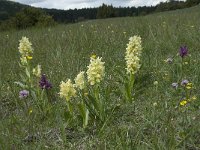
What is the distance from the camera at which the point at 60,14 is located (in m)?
87.5

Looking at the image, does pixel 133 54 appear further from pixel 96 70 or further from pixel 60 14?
pixel 60 14

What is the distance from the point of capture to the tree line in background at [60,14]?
2755cm

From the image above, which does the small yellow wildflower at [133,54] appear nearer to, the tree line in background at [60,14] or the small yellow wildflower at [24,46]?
the small yellow wildflower at [24,46]

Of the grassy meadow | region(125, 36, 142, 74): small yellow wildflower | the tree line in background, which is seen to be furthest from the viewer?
the tree line in background

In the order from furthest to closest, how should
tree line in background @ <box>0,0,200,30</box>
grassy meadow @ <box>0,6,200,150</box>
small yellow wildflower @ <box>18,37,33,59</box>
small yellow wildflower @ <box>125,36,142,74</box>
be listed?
tree line in background @ <box>0,0,200,30</box>, small yellow wildflower @ <box>18,37,33,59</box>, small yellow wildflower @ <box>125,36,142,74</box>, grassy meadow @ <box>0,6,200,150</box>

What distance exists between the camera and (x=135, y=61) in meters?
3.82

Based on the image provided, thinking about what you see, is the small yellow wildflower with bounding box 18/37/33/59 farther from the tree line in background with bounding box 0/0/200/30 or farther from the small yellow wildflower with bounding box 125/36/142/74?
the tree line in background with bounding box 0/0/200/30

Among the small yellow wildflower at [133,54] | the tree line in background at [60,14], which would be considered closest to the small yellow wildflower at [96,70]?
the small yellow wildflower at [133,54]

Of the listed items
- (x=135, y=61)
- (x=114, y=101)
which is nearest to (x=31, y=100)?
(x=114, y=101)

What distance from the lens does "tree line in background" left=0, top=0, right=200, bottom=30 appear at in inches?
1085

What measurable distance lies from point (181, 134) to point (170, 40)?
410 cm

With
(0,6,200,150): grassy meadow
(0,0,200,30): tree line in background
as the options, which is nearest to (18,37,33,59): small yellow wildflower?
(0,6,200,150): grassy meadow

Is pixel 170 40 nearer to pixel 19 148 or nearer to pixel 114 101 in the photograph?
pixel 114 101

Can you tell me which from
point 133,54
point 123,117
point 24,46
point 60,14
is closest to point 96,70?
point 123,117
